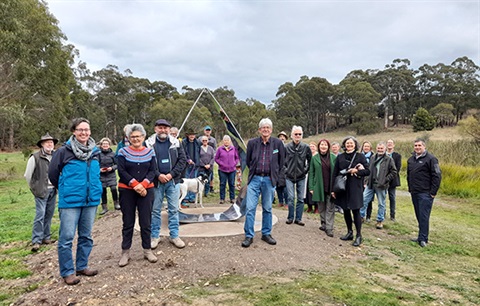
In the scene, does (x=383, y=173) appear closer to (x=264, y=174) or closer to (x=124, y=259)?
(x=264, y=174)

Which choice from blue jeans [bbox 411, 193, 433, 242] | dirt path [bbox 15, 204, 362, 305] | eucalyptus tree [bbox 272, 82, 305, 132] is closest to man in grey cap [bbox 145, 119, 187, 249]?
dirt path [bbox 15, 204, 362, 305]

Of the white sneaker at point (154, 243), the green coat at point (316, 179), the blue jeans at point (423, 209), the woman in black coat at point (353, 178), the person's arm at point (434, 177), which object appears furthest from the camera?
the green coat at point (316, 179)

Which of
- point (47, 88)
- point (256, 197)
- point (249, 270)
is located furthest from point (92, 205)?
point (47, 88)

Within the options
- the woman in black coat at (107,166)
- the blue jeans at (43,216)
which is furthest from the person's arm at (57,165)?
the woman in black coat at (107,166)

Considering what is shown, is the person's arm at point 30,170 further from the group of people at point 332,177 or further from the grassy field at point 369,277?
the group of people at point 332,177

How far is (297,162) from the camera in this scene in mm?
6910

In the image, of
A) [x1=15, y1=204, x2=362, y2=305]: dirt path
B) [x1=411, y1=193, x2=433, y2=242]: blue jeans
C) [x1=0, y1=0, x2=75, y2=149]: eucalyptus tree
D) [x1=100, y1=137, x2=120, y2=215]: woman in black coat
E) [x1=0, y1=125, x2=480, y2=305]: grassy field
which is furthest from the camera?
[x1=0, y1=0, x2=75, y2=149]: eucalyptus tree

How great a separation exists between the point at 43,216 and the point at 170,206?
2.43 metres

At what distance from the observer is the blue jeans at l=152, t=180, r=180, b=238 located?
16.6 ft

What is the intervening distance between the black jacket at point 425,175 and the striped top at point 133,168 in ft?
16.2

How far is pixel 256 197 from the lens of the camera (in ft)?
18.3

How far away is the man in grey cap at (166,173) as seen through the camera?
5043 mm

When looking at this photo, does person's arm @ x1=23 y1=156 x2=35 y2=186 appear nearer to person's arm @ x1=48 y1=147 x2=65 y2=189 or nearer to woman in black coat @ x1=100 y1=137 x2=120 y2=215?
person's arm @ x1=48 y1=147 x2=65 y2=189

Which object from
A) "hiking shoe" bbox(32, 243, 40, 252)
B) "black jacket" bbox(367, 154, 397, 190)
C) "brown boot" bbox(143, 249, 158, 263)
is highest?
"black jacket" bbox(367, 154, 397, 190)
